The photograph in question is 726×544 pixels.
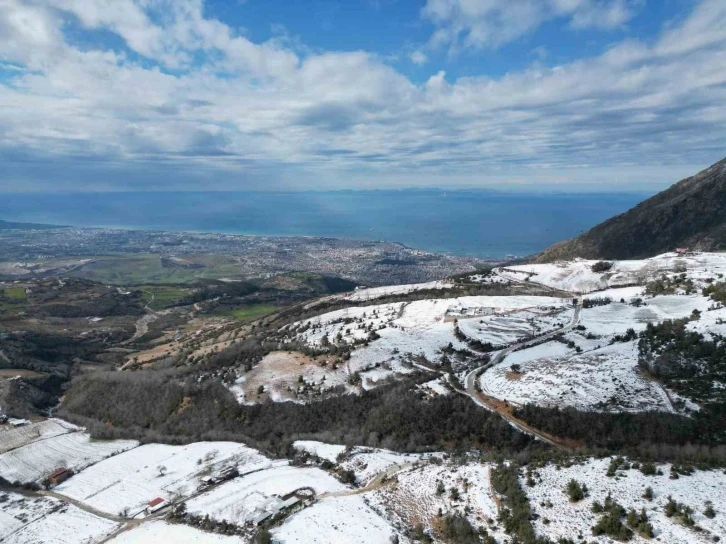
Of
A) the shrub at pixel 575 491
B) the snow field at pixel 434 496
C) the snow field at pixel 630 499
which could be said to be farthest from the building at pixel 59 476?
the shrub at pixel 575 491

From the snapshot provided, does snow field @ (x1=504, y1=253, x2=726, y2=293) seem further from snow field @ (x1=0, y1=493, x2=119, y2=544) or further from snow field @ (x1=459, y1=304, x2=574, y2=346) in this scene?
snow field @ (x1=0, y1=493, x2=119, y2=544)

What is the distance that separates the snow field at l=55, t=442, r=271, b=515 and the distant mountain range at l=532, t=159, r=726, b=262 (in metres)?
73.7

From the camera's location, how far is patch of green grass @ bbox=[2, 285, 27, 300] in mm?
89062

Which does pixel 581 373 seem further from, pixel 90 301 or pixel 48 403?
pixel 90 301

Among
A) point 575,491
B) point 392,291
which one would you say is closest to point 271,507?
point 575,491

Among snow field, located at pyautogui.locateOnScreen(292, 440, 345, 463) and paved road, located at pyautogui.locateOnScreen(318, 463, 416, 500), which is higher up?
paved road, located at pyautogui.locateOnScreen(318, 463, 416, 500)

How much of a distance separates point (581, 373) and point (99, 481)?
27627 millimetres

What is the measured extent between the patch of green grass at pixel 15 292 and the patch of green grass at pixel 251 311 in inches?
1592

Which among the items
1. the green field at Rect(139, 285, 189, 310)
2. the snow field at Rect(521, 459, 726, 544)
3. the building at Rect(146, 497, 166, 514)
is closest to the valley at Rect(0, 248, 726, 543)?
the snow field at Rect(521, 459, 726, 544)

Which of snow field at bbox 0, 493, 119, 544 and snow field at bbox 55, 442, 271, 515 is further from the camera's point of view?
snow field at bbox 55, 442, 271, 515

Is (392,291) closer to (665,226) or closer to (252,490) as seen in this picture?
(252,490)

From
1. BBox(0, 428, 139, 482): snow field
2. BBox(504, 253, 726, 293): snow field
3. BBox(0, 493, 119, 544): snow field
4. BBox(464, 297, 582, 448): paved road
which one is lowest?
BBox(0, 428, 139, 482): snow field

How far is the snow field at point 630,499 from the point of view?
540 inches

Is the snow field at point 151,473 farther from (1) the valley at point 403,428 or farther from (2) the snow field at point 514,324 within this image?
(2) the snow field at point 514,324
